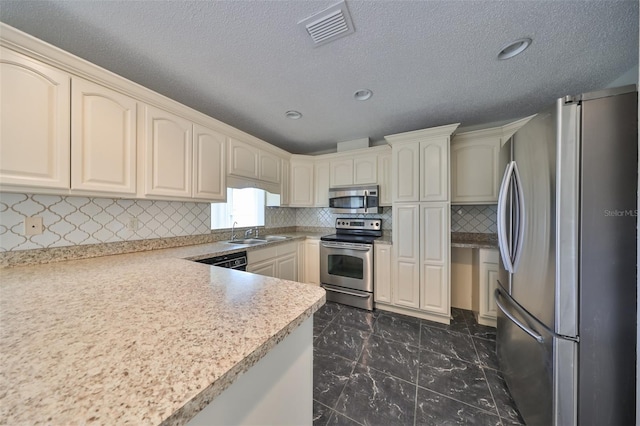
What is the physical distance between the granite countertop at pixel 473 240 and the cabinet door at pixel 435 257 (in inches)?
7.9

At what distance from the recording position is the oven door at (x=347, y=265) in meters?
2.75

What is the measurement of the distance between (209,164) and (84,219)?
103 cm

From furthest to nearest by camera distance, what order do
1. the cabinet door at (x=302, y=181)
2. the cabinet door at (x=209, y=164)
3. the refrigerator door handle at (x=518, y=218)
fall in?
the cabinet door at (x=302, y=181), the cabinet door at (x=209, y=164), the refrigerator door handle at (x=518, y=218)

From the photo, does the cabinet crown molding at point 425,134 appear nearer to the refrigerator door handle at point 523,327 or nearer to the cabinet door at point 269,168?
the cabinet door at point 269,168

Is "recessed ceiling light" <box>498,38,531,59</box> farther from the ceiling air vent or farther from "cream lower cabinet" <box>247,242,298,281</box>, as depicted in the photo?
"cream lower cabinet" <box>247,242,298,281</box>

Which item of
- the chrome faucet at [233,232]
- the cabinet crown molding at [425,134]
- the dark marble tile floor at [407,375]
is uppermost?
the cabinet crown molding at [425,134]

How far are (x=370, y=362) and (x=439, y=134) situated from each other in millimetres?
2381

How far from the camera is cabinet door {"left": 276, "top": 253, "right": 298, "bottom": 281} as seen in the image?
280 cm

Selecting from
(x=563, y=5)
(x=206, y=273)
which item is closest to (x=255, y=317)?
(x=206, y=273)

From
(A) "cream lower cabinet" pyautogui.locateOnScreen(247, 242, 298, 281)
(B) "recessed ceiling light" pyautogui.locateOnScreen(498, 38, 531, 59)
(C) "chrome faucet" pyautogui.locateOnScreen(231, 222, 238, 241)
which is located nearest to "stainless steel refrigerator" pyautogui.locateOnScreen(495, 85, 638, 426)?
(B) "recessed ceiling light" pyautogui.locateOnScreen(498, 38, 531, 59)

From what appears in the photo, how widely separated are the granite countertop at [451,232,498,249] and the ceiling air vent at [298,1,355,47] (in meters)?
2.31

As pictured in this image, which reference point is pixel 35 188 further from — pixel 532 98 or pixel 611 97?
pixel 532 98

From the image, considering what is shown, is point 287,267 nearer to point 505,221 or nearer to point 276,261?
point 276,261

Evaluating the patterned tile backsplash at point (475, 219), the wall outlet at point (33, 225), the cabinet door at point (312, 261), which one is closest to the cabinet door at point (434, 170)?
the patterned tile backsplash at point (475, 219)
